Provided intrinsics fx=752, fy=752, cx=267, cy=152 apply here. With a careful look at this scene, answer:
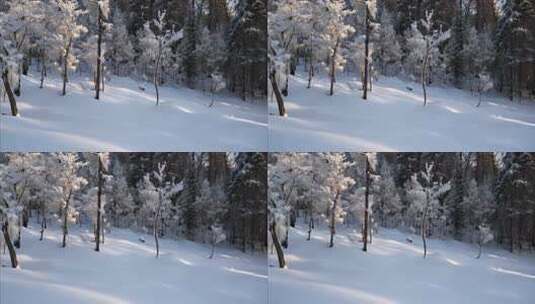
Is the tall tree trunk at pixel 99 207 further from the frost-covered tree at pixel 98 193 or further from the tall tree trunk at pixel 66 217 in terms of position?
the tall tree trunk at pixel 66 217

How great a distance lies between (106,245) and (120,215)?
0.48ft

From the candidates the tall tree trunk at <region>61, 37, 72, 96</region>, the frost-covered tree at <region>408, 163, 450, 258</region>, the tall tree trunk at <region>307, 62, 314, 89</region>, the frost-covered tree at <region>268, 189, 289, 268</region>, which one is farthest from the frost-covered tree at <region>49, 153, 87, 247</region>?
the frost-covered tree at <region>408, 163, 450, 258</region>

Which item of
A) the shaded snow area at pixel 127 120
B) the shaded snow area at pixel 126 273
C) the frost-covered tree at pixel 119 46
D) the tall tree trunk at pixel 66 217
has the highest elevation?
the frost-covered tree at pixel 119 46

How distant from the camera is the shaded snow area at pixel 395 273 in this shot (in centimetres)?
338

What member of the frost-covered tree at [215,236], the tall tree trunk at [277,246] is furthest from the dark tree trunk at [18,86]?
the tall tree trunk at [277,246]

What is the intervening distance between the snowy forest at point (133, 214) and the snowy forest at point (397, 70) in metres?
0.34

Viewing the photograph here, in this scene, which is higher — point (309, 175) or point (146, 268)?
point (309, 175)

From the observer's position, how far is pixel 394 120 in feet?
11.3

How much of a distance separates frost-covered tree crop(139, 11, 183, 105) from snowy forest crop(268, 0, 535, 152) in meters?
0.48

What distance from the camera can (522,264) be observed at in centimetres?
342

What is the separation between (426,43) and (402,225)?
839 millimetres

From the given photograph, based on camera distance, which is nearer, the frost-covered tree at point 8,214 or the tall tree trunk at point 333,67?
the frost-covered tree at point 8,214

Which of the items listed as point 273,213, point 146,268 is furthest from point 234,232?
point 146,268

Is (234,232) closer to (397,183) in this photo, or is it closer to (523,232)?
(397,183)
